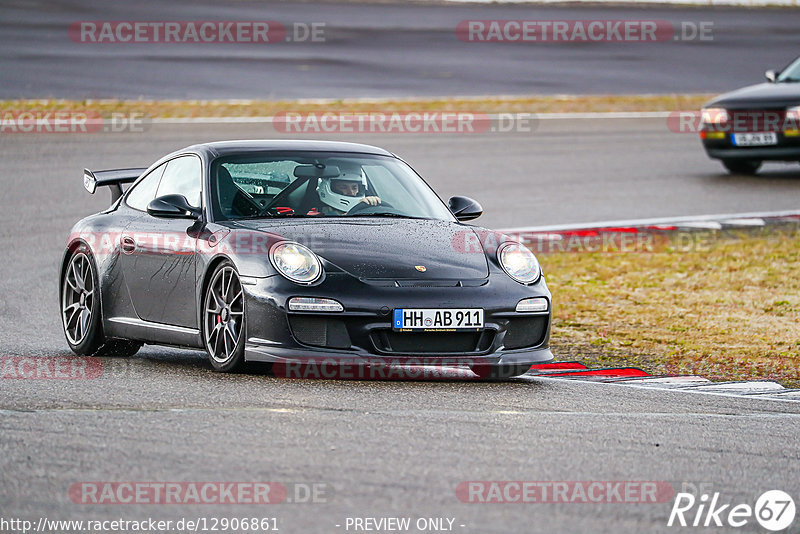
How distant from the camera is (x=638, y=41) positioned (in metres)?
32.8

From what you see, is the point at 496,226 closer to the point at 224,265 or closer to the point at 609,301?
the point at 609,301

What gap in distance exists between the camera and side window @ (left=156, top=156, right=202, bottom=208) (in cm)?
835

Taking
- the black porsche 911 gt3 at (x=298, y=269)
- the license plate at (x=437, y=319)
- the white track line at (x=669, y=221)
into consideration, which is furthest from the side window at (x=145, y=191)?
the white track line at (x=669, y=221)

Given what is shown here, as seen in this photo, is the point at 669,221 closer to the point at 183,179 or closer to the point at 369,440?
A: the point at 183,179

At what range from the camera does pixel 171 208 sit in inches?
313

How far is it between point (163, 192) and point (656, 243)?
21.2ft

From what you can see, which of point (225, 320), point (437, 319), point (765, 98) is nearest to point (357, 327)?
point (437, 319)

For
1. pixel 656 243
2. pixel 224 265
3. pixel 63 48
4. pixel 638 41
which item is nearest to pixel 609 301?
pixel 656 243

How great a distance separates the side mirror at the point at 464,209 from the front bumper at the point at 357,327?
1197 millimetres

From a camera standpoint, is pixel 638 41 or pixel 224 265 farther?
pixel 638 41

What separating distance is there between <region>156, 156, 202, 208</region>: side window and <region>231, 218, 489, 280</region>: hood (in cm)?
59

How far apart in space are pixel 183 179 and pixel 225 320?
50.8 inches

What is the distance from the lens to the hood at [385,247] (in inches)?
291

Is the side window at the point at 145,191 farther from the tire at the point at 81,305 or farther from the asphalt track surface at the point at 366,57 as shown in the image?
the asphalt track surface at the point at 366,57
